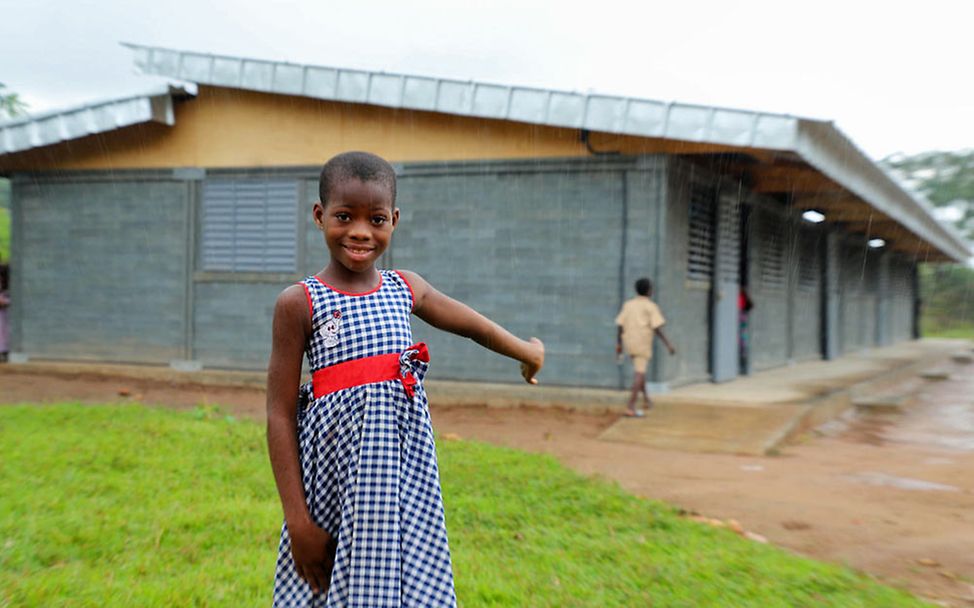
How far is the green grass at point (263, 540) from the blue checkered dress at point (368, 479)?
5.20 ft

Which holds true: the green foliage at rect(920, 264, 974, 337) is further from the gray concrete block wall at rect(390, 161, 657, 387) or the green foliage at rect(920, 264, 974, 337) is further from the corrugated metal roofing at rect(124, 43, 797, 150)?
the corrugated metal roofing at rect(124, 43, 797, 150)

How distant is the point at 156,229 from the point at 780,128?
8.16 metres

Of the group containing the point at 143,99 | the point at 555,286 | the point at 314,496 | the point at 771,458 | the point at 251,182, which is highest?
the point at 143,99

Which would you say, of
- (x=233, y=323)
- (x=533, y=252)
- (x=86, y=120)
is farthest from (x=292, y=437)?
(x=86, y=120)

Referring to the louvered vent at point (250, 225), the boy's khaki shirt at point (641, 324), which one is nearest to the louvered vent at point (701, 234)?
the boy's khaki shirt at point (641, 324)

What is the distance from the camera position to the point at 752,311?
42.7 feet

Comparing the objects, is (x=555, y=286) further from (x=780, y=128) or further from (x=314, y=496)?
(x=314, y=496)

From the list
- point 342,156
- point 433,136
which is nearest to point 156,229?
point 433,136

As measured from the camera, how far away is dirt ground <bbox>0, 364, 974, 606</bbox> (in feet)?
14.6

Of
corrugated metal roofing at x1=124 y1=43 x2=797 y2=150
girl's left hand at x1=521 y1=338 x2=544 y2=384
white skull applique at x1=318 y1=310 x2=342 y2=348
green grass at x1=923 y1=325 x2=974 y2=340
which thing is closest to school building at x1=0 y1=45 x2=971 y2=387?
corrugated metal roofing at x1=124 y1=43 x2=797 y2=150

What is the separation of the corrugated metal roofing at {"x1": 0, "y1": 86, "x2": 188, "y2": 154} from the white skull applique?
33.7 feet

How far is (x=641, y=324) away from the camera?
8.62m

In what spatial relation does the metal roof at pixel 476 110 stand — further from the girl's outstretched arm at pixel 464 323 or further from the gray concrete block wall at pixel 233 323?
the girl's outstretched arm at pixel 464 323

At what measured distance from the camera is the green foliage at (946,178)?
43156 millimetres
